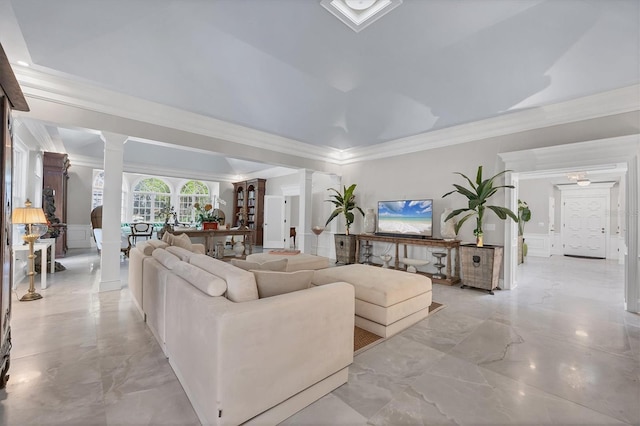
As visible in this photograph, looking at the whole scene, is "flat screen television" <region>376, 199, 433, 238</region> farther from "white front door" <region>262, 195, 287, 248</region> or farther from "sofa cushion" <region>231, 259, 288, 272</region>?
"white front door" <region>262, 195, 287, 248</region>

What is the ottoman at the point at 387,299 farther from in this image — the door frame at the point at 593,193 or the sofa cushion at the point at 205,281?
the door frame at the point at 593,193

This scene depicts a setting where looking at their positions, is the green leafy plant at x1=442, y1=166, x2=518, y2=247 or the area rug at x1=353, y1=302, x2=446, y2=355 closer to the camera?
the area rug at x1=353, y1=302, x2=446, y2=355

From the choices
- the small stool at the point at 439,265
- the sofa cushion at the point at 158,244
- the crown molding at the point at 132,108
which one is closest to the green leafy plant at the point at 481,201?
the small stool at the point at 439,265

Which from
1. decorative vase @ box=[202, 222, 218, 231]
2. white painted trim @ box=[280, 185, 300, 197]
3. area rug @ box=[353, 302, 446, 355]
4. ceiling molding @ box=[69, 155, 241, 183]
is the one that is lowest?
area rug @ box=[353, 302, 446, 355]

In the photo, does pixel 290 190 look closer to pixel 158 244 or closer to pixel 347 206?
pixel 347 206

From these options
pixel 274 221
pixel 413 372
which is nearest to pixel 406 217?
pixel 413 372

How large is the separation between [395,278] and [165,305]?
228 cm

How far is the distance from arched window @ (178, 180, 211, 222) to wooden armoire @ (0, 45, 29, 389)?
954 centimetres

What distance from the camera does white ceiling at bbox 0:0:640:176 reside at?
2.40 meters

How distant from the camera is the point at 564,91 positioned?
11.6ft

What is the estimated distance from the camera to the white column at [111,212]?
13.0ft

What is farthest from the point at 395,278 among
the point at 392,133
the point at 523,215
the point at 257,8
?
the point at 523,215

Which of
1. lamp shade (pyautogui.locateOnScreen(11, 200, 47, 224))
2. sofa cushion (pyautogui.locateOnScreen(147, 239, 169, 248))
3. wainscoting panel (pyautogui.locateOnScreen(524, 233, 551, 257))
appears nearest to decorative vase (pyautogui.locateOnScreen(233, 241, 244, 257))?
sofa cushion (pyautogui.locateOnScreen(147, 239, 169, 248))

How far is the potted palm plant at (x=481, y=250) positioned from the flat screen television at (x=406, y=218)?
2.23ft
